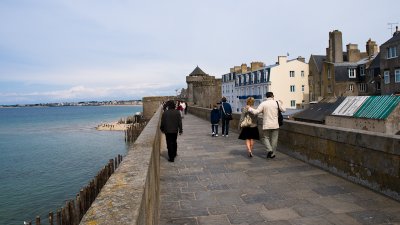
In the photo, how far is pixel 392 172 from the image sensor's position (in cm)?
522

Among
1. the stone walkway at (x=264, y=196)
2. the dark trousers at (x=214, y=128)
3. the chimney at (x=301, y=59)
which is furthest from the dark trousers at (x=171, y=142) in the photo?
the chimney at (x=301, y=59)

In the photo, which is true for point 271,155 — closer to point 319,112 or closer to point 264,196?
point 264,196

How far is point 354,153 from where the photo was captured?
6.25 metres

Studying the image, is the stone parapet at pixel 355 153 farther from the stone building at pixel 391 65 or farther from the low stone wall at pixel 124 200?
the stone building at pixel 391 65

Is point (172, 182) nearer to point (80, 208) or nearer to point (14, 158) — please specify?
point (80, 208)

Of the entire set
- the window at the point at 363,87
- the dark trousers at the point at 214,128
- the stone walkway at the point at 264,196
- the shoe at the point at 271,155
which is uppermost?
the window at the point at 363,87

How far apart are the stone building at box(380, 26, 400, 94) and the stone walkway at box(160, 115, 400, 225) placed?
37.3m

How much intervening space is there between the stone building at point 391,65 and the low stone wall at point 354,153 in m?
36.5

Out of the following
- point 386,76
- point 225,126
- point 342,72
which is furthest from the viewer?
point 342,72

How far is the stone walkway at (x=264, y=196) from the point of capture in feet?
15.5

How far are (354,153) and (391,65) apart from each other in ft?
131

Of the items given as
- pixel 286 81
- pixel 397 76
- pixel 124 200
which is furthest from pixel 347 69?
pixel 124 200

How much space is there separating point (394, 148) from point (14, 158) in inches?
1508

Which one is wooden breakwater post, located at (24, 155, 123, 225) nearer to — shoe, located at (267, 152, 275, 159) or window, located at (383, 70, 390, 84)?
shoe, located at (267, 152, 275, 159)
